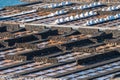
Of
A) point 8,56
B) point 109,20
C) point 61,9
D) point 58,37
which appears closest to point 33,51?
point 8,56

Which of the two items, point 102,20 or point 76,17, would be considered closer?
point 102,20

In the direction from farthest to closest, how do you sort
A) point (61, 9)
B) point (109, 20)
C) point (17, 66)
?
point (61, 9) < point (109, 20) < point (17, 66)

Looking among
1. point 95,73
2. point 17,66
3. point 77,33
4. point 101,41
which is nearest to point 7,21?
point 77,33

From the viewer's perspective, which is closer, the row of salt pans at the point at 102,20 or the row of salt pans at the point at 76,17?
the row of salt pans at the point at 102,20

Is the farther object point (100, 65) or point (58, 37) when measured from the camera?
point (58, 37)

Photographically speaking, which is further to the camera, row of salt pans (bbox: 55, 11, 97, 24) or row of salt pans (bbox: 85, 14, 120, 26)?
row of salt pans (bbox: 55, 11, 97, 24)

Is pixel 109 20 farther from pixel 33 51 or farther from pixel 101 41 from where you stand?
pixel 33 51

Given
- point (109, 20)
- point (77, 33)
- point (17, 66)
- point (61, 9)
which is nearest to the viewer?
point (17, 66)

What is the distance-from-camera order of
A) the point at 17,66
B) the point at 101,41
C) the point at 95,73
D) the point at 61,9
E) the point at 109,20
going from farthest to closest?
the point at 61,9
the point at 109,20
the point at 101,41
the point at 17,66
the point at 95,73

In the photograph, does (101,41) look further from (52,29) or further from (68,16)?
(68,16)
